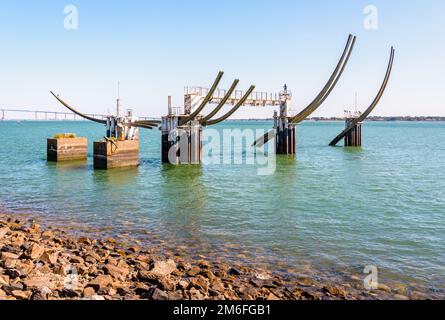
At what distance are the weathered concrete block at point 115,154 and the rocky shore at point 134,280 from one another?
23638mm

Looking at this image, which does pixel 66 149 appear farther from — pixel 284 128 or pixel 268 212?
pixel 268 212

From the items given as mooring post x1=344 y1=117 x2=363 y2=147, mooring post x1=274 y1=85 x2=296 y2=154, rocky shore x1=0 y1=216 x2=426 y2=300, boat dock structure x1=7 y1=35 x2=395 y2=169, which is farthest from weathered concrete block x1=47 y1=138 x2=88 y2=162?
mooring post x1=344 y1=117 x2=363 y2=147

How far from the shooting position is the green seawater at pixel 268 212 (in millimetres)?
13719

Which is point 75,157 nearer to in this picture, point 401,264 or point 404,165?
point 404,165

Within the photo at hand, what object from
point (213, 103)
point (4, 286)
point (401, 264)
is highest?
point (213, 103)

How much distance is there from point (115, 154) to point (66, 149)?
9088 mm

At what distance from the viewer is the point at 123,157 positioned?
126ft

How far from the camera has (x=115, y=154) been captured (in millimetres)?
37656

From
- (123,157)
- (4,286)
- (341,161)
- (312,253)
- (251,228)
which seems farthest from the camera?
(341,161)

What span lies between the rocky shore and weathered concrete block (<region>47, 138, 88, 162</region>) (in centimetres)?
3141

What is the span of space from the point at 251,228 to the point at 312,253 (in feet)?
12.7

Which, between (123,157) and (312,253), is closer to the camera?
(312,253)

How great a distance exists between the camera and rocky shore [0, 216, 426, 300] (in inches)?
356

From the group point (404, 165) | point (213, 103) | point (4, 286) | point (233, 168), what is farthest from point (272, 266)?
point (404, 165)
